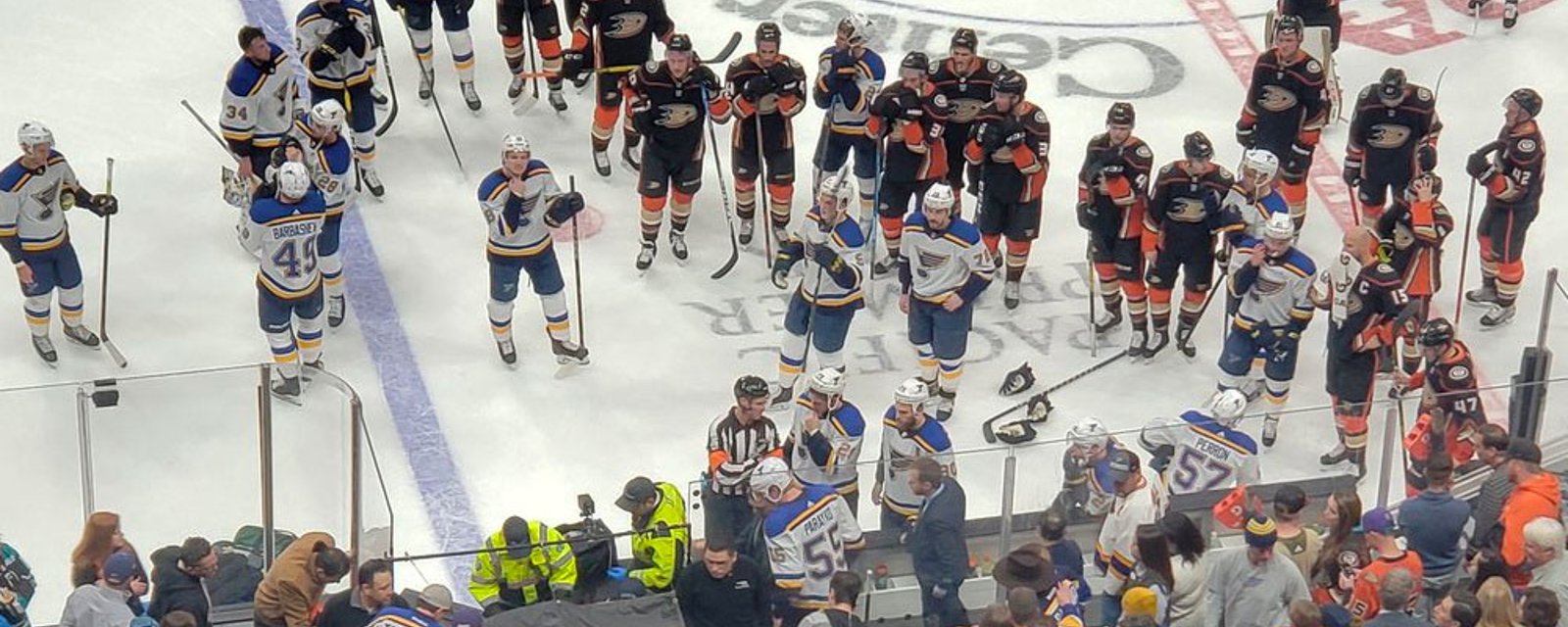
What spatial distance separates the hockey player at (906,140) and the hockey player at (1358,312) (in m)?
1.75

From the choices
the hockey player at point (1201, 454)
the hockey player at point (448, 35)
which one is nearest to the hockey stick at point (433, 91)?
the hockey player at point (448, 35)

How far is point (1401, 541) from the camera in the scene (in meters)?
9.84

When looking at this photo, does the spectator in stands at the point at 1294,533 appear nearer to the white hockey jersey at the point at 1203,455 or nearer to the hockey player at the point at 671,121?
the white hockey jersey at the point at 1203,455

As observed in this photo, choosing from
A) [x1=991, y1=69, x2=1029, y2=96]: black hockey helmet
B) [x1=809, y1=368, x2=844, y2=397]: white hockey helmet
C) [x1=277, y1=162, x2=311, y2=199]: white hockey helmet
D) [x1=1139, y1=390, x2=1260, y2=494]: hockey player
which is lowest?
[x1=809, y1=368, x2=844, y2=397]: white hockey helmet

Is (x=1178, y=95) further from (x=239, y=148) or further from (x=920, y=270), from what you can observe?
(x=239, y=148)

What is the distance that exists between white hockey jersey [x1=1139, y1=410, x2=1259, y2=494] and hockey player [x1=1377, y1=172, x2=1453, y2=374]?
6.56ft

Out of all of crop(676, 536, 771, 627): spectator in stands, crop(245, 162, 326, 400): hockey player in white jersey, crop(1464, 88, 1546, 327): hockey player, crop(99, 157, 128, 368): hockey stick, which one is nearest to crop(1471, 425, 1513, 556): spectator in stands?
crop(676, 536, 771, 627): spectator in stands

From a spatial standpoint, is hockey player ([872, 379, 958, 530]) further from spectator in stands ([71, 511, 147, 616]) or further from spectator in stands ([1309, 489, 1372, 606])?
spectator in stands ([71, 511, 147, 616])

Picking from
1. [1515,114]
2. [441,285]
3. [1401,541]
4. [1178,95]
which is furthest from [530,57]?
[1401,541]

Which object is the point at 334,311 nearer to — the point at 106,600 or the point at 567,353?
the point at 567,353

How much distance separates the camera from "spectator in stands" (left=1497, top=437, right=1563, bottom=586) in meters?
9.95

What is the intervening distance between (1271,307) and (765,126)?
2.45m

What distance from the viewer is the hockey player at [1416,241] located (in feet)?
40.1

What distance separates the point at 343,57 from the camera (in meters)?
13.7
